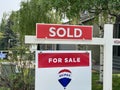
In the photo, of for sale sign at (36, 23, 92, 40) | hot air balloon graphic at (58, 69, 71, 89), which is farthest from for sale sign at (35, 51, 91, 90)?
for sale sign at (36, 23, 92, 40)

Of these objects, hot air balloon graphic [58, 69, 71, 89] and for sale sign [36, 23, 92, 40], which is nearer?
for sale sign [36, 23, 92, 40]

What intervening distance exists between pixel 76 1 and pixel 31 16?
1611 cm

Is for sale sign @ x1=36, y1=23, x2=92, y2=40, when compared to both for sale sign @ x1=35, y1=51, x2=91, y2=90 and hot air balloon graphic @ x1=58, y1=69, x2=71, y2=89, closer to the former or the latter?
for sale sign @ x1=35, y1=51, x2=91, y2=90

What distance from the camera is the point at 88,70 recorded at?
4.31m

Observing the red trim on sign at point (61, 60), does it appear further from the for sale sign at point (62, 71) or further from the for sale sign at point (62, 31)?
the for sale sign at point (62, 31)

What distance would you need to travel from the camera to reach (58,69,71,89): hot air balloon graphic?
4141 millimetres

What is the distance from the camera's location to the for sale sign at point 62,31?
4.00 metres

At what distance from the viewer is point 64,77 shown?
414 centimetres

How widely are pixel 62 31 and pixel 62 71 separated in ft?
1.64

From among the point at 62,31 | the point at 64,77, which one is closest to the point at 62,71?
the point at 64,77

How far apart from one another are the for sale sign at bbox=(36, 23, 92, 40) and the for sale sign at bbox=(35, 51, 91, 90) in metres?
0.20

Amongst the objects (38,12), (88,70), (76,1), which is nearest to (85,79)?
(88,70)

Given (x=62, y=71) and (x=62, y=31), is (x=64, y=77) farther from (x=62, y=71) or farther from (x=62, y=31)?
(x=62, y=31)

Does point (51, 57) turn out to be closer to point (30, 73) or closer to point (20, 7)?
point (30, 73)
